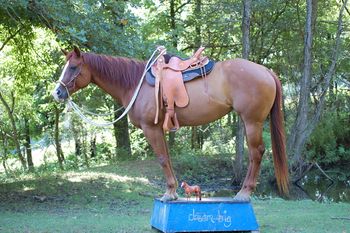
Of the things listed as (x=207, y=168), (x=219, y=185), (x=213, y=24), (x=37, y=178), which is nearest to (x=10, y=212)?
(x=37, y=178)

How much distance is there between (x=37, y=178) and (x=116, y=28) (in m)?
4.21

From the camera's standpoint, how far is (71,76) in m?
5.38

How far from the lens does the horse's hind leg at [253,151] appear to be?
5082 millimetres

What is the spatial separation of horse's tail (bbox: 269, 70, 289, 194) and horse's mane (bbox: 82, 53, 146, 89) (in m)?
1.51

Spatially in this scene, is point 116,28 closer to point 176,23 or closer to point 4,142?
point 176,23

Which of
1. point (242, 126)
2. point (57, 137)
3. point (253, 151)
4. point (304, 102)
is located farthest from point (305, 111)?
point (57, 137)

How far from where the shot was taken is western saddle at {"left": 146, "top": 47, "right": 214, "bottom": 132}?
5.21 metres

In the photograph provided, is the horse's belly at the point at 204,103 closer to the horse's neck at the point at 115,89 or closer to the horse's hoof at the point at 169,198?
the horse's neck at the point at 115,89

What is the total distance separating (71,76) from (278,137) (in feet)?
7.65

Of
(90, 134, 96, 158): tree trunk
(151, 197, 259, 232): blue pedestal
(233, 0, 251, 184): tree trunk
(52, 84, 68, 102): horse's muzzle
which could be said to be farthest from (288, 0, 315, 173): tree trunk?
(90, 134, 96, 158): tree trunk

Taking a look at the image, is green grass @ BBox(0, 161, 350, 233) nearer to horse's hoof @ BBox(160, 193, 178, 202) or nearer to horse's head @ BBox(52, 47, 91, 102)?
horse's hoof @ BBox(160, 193, 178, 202)

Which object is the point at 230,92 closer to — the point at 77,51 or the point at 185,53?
the point at 77,51

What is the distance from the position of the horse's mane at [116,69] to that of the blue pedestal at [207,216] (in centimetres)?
142

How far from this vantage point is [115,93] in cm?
555
